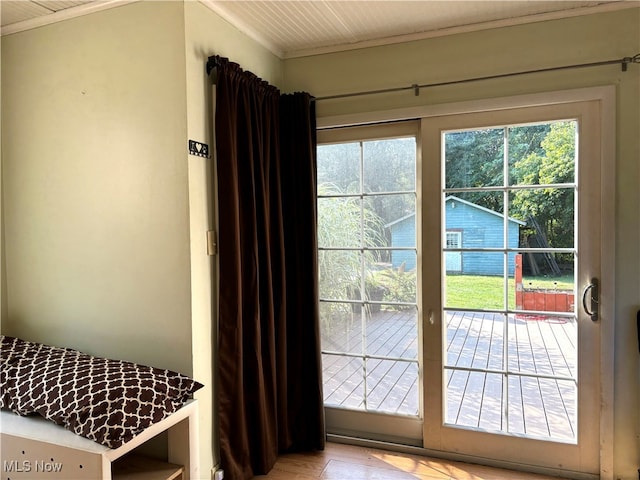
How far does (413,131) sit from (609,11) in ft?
3.65

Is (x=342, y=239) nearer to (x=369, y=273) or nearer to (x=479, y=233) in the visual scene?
(x=369, y=273)

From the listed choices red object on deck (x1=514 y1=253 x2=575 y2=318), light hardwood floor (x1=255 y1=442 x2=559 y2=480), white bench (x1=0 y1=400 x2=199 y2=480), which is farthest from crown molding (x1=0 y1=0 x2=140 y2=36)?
light hardwood floor (x1=255 y1=442 x2=559 y2=480)

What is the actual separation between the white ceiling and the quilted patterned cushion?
1.71 meters

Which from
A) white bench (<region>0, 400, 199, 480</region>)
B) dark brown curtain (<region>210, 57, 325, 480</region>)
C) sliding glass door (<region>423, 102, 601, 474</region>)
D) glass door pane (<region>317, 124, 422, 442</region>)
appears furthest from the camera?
glass door pane (<region>317, 124, 422, 442</region>)

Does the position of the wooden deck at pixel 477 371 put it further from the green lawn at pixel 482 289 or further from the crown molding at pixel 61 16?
the crown molding at pixel 61 16

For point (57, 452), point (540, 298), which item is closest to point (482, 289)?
point (540, 298)

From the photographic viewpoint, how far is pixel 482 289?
2410 mm

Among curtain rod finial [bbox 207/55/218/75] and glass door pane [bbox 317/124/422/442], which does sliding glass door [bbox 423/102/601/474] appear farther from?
curtain rod finial [bbox 207/55/218/75]

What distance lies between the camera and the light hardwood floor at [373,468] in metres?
2.28

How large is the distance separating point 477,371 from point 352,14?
2111 mm

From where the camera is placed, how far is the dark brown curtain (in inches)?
82.5

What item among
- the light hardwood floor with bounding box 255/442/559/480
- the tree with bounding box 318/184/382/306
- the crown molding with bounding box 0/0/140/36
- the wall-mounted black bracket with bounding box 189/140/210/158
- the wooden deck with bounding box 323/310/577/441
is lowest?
the light hardwood floor with bounding box 255/442/559/480

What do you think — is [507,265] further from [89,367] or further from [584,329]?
[89,367]

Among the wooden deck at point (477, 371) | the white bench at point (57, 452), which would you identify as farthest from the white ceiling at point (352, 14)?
the white bench at point (57, 452)
